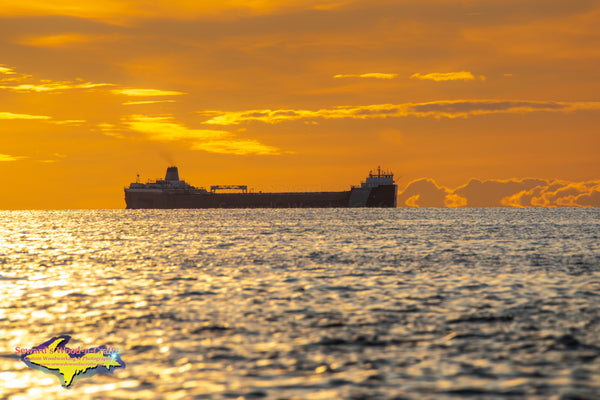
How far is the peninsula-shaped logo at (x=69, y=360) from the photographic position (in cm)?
1374

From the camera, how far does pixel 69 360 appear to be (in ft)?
48.4

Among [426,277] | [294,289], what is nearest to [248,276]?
[294,289]

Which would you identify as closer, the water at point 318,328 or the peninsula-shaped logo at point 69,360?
the water at point 318,328

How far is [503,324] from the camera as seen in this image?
59.9 feet

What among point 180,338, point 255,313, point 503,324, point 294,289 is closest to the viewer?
point 180,338

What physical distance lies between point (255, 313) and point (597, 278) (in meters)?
17.1

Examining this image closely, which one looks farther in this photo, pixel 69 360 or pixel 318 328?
pixel 318 328

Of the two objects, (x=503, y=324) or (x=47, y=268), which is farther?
(x=47, y=268)

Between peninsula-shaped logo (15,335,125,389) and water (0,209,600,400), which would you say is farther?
peninsula-shaped logo (15,335,125,389)

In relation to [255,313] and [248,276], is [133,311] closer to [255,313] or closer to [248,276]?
[255,313]

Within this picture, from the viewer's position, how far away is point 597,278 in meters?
28.9

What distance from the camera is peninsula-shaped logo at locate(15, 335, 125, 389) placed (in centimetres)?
1374

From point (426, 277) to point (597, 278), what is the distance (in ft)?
25.1

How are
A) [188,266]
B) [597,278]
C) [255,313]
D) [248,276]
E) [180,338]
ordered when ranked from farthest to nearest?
1. [188,266]
2. [248,276]
3. [597,278]
4. [255,313]
5. [180,338]
